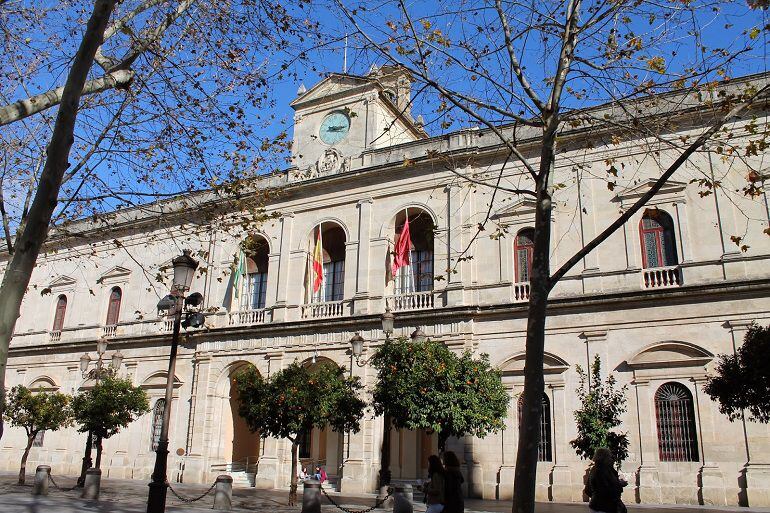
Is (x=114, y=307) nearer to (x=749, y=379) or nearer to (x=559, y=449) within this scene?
(x=559, y=449)

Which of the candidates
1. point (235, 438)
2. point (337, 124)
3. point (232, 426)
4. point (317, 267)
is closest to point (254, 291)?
point (317, 267)

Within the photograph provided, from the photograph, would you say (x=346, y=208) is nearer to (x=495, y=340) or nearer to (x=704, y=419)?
(x=495, y=340)

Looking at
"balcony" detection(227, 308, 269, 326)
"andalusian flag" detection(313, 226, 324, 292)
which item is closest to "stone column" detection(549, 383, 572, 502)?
"andalusian flag" detection(313, 226, 324, 292)

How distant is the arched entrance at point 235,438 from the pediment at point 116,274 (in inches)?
332

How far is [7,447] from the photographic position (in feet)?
99.5

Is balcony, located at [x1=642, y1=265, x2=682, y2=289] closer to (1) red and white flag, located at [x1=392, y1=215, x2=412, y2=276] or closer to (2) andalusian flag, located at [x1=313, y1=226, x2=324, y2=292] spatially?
(1) red and white flag, located at [x1=392, y1=215, x2=412, y2=276]

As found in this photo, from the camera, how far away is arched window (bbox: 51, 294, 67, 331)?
31859 millimetres

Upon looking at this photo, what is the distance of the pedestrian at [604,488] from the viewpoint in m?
7.83

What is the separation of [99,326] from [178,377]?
6.19 m

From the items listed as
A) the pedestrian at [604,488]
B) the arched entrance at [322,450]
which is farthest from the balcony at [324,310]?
the pedestrian at [604,488]

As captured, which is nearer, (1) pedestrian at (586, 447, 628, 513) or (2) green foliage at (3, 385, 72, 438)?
(1) pedestrian at (586, 447, 628, 513)

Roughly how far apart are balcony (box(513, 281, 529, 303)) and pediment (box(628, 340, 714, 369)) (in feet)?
11.9

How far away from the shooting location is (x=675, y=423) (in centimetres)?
1739


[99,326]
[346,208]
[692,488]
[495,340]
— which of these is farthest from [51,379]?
[692,488]
